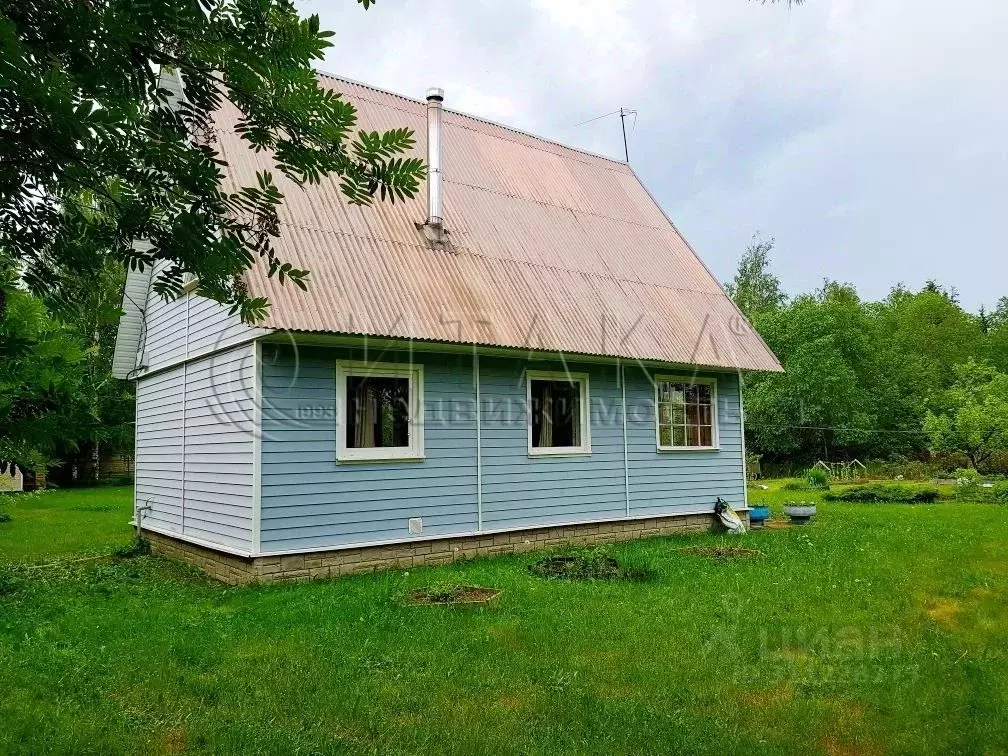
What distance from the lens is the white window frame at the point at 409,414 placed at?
9.16 metres

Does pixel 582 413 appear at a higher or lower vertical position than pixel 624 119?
lower

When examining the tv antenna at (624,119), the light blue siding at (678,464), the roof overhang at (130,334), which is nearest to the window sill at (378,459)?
the light blue siding at (678,464)

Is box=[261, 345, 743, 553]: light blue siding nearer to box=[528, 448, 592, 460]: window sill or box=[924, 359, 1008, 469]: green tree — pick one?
box=[528, 448, 592, 460]: window sill

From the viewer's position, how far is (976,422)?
24.3m

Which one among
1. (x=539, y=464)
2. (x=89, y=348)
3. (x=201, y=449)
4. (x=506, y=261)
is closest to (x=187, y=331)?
(x=201, y=449)

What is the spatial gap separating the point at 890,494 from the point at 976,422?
7549 millimetres

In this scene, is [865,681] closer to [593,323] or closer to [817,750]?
[817,750]

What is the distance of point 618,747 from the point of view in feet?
13.2

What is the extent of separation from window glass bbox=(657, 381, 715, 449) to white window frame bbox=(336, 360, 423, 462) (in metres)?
4.65

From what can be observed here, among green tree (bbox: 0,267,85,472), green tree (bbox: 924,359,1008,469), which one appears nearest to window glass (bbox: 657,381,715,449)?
green tree (bbox: 0,267,85,472)

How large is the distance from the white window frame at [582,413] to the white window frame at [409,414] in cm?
182

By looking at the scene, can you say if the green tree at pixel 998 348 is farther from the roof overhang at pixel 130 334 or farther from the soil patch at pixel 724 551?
the roof overhang at pixel 130 334

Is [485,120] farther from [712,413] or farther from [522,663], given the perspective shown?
[522,663]

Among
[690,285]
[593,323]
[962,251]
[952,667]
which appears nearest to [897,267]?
[962,251]
